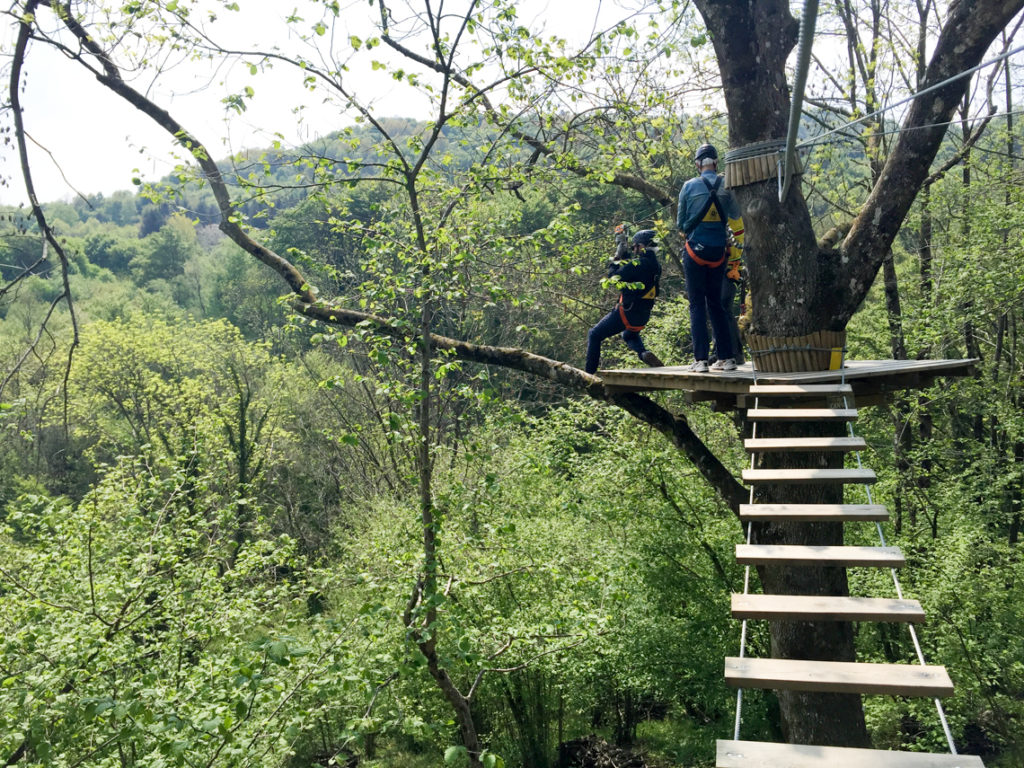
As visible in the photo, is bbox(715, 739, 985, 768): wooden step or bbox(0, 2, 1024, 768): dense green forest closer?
bbox(715, 739, 985, 768): wooden step

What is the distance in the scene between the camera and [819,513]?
132 inches

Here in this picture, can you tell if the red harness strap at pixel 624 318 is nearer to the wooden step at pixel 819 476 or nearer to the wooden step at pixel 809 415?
the wooden step at pixel 809 415

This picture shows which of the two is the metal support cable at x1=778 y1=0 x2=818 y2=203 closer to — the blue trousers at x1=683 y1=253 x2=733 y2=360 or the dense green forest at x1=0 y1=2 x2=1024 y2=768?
the blue trousers at x1=683 y1=253 x2=733 y2=360

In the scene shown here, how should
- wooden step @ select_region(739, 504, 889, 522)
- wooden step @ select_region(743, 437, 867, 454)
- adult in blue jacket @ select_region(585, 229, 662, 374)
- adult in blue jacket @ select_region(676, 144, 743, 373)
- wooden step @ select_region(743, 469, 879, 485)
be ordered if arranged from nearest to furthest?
wooden step @ select_region(739, 504, 889, 522) → wooden step @ select_region(743, 469, 879, 485) → wooden step @ select_region(743, 437, 867, 454) → adult in blue jacket @ select_region(676, 144, 743, 373) → adult in blue jacket @ select_region(585, 229, 662, 374)

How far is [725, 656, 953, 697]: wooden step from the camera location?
2363mm

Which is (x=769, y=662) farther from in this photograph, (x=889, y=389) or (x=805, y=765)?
(x=889, y=389)

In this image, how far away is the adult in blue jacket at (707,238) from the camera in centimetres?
520

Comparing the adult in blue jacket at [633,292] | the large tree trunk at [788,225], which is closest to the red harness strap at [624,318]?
the adult in blue jacket at [633,292]

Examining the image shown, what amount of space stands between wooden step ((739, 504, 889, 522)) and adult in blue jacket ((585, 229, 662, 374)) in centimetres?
283

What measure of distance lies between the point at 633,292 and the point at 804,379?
6.37 feet

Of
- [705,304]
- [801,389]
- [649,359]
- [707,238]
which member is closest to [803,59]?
[801,389]

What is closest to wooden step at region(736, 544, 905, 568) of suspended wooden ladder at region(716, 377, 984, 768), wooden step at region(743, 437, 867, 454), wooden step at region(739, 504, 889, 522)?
suspended wooden ladder at region(716, 377, 984, 768)

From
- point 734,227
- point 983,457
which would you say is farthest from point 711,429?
point 734,227

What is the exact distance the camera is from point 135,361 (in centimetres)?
2566
